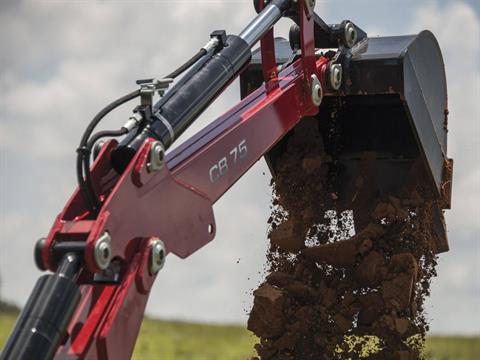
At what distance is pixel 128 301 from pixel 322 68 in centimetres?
174

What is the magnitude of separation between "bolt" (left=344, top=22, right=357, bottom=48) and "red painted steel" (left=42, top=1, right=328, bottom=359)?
766 mm

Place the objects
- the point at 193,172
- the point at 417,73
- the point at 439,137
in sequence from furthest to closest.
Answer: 1. the point at 439,137
2. the point at 417,73
3. the point at 193,172

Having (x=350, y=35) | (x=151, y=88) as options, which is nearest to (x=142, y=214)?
(x=151, y=88)

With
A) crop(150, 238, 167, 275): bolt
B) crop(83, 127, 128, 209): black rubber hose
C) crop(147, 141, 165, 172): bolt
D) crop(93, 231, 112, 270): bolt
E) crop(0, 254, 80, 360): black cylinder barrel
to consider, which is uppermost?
crop(147, 141, 165, 172): bolt

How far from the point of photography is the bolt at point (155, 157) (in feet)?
11.5

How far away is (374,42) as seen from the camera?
498 centimetres

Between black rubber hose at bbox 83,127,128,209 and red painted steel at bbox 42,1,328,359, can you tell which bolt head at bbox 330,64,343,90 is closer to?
red painted steel at bbox 42,1,328,359

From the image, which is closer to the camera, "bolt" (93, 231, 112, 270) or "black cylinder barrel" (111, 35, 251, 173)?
"bolt" (93, 231, 112, 270)

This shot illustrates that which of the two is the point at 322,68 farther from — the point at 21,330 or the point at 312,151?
the point at 21,330

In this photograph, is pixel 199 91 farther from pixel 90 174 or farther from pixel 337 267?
pixel 337 267

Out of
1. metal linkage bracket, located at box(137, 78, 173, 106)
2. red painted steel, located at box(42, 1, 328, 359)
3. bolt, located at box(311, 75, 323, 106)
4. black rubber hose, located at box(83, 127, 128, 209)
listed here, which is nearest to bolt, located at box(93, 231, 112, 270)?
red painted steel, located at box(42, 1, 328, 359)

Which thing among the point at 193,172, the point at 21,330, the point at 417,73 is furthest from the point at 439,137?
the point at 21,330

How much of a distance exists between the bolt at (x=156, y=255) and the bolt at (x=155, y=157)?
236 mm

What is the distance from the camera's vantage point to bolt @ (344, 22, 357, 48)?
488 cm
